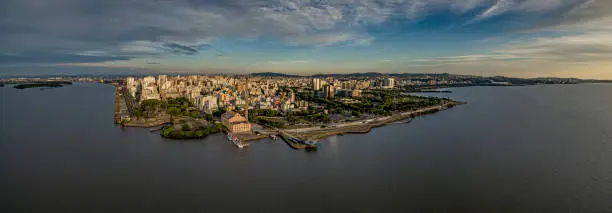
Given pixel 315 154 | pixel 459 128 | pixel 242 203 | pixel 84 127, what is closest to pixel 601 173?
pixel 459 128

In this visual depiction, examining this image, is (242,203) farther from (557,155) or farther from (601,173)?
(557,155)

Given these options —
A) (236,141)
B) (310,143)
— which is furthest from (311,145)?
(236,141)

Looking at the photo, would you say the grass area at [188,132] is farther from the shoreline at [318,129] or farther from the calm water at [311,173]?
the shoreline at [318,129]

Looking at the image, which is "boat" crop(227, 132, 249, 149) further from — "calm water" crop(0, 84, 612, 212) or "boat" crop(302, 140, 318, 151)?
"boat" crop(302, 140, 318, 151)

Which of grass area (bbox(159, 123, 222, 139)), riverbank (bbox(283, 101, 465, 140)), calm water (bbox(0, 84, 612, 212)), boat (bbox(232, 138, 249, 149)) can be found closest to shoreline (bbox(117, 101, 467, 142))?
riverbank (bbox(283, 101, 465, 140))

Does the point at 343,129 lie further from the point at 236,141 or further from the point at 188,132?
the point at 188,132

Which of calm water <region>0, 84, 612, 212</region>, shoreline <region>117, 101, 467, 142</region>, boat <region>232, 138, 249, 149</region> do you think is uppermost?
shoreline <region>117, 101, 467, 142</region>

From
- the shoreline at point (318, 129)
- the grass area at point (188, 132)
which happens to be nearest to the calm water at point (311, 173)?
the grass area at point (188, 132)

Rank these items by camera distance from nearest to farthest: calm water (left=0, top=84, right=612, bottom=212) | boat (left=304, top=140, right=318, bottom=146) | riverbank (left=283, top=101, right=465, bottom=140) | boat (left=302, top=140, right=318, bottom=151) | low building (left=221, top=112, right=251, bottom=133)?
calm water (left=0, top=84, right=612, bottom=212)
boat (left=302, top=140, right=318, bottom=151)
boat (left=304, top=140, right=318, bottom=146)
riverbank (left=283, top=101, right=465, bottom=140)
low building (left=221, top=112, right=251, bottom=133)

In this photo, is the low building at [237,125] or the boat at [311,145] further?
the low building at [237,125]
